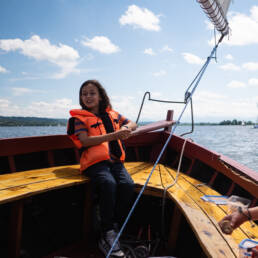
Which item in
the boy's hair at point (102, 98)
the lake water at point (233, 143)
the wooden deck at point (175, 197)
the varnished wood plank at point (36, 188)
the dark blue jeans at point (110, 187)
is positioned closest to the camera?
the wooden deck at point (175, 197)

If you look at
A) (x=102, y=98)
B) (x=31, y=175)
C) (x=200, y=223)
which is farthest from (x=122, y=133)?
(x=200, y=223)

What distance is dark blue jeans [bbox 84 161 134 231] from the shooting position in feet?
6.66

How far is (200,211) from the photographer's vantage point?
181cm

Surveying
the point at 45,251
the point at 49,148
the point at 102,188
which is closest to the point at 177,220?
the point at 102,188

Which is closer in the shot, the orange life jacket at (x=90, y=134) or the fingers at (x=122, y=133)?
the orange life jacket at (x=90, y=134)

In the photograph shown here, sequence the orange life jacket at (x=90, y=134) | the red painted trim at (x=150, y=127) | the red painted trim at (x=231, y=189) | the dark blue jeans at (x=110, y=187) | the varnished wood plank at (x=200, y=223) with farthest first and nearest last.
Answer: the red painted trim at (x=150, y=127)
the red painted trim at (x=231, y=189)
the orange life jacket at (x=90, y=134)
the dark blue jeans at (x=110, y=187)
the varnished wood plank at (x=200, y=223)

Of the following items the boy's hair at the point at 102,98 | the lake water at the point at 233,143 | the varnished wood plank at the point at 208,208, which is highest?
the boy's hair at the point at 102,98

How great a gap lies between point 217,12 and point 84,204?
384 cm

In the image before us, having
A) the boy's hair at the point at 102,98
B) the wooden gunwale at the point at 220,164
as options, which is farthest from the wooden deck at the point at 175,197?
the boy's hair at the point at 102,98

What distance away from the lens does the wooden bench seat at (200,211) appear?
1.33m

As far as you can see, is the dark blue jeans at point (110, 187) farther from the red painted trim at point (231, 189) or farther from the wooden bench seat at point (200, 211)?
the red painted trim at point (231, 189)

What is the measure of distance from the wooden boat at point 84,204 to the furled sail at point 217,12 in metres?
2.29

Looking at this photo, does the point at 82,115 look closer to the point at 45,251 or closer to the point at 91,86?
the point at 91,86

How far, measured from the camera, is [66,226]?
8.30 feet
